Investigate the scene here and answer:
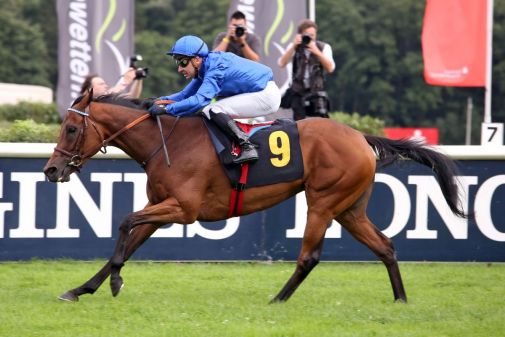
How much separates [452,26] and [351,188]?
742cm

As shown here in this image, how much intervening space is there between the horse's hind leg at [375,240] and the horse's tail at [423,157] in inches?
21.4

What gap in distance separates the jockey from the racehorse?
0.72ft

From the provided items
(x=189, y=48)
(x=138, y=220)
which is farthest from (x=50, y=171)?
(x=189, y=48)

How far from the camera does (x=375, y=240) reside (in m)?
8.67

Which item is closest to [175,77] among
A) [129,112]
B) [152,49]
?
[152,49]

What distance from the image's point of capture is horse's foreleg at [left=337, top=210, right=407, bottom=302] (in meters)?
8.57

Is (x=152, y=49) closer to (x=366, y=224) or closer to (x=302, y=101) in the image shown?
(x=302, y=101)

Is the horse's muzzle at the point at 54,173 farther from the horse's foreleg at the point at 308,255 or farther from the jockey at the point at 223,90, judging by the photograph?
the horse's foreleg at the point at 308,255

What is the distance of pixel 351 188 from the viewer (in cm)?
862

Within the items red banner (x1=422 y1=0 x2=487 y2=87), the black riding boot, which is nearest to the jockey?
the black riding boot

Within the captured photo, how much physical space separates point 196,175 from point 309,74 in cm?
359

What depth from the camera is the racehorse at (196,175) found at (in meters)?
8.20

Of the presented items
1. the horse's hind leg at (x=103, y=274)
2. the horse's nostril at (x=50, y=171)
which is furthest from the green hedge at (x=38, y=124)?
the horse's hind leg at (x=103, y=274)

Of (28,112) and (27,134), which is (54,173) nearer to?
(27,134)
